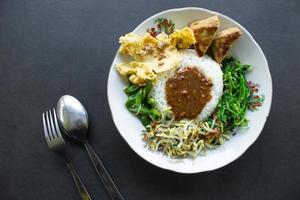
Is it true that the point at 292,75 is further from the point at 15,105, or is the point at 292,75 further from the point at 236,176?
the point at 15,105

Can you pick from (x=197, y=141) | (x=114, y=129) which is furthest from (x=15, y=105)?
(x=197, y=141)

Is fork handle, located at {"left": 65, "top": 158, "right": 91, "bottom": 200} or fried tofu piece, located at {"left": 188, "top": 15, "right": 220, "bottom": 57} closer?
fried tofu piece, located at {"left": 188, "top": 15, "right": 220, "bottom": 57}

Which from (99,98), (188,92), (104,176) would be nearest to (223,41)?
(188,92)

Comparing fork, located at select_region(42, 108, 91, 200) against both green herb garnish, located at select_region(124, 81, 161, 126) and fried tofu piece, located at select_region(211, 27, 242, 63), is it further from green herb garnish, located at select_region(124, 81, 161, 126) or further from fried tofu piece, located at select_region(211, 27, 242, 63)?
fried tofu piece, located at select_region(211, 27, 242, 63)

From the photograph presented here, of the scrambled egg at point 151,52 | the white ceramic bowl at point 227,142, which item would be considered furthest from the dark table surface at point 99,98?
the scrambled egg at point 151,52

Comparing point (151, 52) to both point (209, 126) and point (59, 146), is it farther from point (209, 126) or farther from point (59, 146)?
point (59, 146)

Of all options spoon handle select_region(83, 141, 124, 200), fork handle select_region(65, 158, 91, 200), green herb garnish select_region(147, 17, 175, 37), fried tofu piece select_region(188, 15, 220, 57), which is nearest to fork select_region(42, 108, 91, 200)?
fork handle select_region(65, 158, 91, 200)

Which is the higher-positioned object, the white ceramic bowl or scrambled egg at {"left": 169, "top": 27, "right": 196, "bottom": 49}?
scrambled egg at {"left": 169, "top": 27, "right": 196, "bottom": 49}
